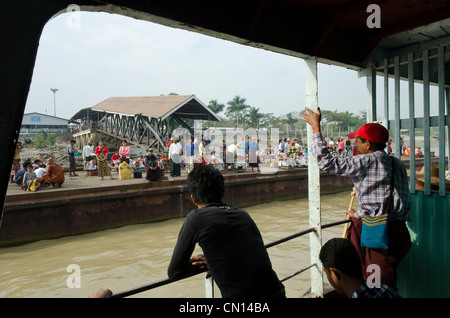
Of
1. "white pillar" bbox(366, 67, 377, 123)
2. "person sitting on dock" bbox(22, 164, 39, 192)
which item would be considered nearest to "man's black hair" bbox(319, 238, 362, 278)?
"white pillar" bbox(366, 67, 377, 123)

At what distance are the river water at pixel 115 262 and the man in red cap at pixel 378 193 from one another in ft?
12.8

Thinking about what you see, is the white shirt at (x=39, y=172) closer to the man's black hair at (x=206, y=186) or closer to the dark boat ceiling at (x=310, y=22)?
the dark boat ceiling at (x=310, y=22)

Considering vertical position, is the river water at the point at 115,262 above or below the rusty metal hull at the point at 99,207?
below

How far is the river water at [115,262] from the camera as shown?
638 cm

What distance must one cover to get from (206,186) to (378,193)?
50.2 inches

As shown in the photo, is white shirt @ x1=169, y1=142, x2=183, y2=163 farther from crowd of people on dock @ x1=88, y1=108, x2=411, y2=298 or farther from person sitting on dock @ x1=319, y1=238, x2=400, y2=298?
person sitting on dock @ x1=319, y1=238, x2=400, y2=298

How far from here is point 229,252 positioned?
1.59 metres

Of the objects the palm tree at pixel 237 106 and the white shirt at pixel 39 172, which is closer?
the white shirt at pixel 39 172

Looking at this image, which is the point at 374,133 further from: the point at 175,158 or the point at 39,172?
the point at 175,158

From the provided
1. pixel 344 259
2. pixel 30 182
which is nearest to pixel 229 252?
pixel 344 259

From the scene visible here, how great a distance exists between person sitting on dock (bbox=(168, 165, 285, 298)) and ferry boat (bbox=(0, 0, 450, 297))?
902 millimetres

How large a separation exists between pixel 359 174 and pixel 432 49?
7.43 ft

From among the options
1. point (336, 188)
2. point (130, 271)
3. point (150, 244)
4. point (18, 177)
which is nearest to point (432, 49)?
point (130, 271)

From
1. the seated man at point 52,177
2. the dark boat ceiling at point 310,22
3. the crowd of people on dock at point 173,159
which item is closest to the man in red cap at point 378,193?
the dark boat ceiling at point 310,22
